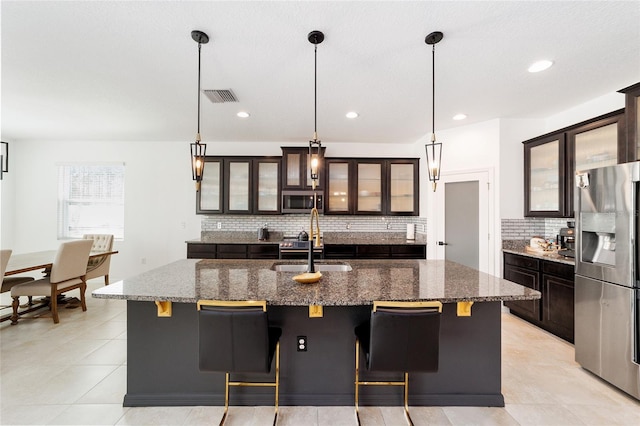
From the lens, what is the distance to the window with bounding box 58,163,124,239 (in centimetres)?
514

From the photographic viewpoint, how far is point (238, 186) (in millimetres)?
4738

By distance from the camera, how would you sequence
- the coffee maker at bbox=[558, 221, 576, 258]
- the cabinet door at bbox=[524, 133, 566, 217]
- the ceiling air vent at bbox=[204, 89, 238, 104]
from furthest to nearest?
the cabinet door at bbox=[524, 133, 566, 217], the coffee maker at bbox=[558, 221, 576, 258], the ceiling air vent at bbox=[204, 89, 238, 104]

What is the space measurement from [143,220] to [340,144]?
3.87m

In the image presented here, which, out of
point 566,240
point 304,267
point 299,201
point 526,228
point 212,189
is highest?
point 212,189

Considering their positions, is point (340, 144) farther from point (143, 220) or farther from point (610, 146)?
point (143, 220)

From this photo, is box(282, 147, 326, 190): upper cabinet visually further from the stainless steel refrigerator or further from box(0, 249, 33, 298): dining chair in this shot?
the stainless steel refrigerator

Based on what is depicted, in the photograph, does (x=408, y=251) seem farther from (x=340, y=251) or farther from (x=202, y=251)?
(x=202, y=251)

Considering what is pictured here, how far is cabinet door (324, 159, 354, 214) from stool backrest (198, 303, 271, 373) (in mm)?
3330

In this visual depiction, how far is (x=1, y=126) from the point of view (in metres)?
4.24

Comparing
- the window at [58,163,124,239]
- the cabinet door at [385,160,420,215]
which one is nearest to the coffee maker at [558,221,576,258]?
the cabinet door at [385,160,420,215]

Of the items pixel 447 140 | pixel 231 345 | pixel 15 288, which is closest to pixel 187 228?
pixel 15 288

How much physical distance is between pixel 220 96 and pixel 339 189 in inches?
94.8

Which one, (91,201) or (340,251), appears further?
(91,201)

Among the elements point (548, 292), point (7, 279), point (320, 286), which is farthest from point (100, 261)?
point (548, 292)
